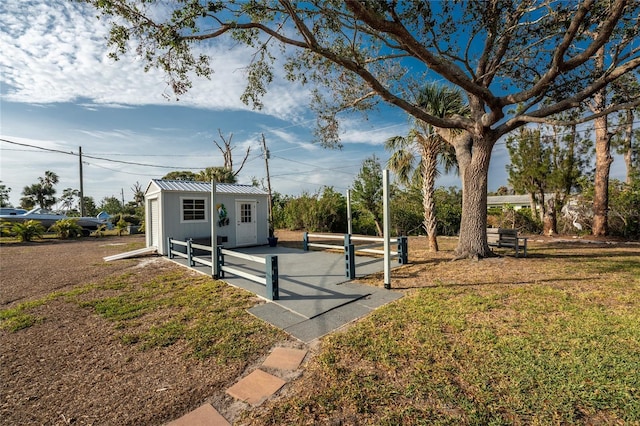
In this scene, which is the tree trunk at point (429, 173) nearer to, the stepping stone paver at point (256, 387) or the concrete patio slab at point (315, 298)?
the concrete patio slab at point (315, 298)

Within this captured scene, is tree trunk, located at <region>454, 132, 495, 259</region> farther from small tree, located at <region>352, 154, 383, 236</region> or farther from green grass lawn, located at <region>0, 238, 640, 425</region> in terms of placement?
small tree, located at <region>352, 154, 383, 236</region>

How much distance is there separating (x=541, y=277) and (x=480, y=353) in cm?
402

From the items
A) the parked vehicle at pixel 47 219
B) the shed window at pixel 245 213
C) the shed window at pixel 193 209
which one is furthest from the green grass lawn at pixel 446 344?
the parked vehicle at pixel 47 219

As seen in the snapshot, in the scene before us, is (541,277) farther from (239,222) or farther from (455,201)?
(455,201)

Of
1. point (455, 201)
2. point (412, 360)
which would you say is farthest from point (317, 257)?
point (455, 201)

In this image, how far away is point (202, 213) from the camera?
1095cm

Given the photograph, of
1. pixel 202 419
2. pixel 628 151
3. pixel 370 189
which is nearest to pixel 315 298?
pixel 202 419

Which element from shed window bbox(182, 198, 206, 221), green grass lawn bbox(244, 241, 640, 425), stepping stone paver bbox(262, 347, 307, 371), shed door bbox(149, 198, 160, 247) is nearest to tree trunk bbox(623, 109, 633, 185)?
green grass lawn bbox(244, 241, 640, 425)

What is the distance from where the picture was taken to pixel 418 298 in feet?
14.9

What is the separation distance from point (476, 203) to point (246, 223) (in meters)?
8.74

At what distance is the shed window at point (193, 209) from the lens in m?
10.4

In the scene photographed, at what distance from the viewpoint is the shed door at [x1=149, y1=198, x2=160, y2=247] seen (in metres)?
10.5

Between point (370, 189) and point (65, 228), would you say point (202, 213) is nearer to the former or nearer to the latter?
point (370, 189)

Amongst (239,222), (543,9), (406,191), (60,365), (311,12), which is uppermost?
(543,9)
